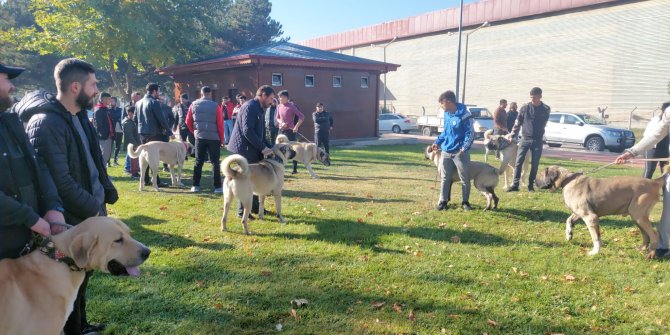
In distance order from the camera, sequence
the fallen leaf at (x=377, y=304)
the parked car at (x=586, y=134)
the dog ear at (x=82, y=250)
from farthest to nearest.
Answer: the parked car at (x=586, y=134), the fallen leaf at (x=377, y=304), the dog ear at (x=82, y=250)

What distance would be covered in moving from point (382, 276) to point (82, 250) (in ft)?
9.67

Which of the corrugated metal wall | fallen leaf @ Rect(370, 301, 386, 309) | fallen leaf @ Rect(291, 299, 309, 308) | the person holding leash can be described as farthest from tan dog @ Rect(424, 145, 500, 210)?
the corrugated metal wall

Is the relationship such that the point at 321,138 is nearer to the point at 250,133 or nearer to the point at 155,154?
the point at 155,154

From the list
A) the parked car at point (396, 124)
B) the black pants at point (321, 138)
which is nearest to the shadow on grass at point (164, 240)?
the black pants at point (321, 138)

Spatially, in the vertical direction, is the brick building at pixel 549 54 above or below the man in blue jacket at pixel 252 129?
above

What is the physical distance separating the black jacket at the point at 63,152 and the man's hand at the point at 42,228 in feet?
1.24

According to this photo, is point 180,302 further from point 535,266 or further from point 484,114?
point 484,114

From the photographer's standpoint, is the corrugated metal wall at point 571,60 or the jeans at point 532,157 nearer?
the jeans at point 532,157

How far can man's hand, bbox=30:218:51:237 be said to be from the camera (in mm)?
2290

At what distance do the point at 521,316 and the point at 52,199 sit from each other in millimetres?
3650

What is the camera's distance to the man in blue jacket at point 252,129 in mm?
6516

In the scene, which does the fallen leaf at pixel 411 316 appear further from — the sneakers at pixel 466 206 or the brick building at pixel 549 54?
the brick building at pixel 549 54

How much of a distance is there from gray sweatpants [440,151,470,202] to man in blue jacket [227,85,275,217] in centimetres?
299

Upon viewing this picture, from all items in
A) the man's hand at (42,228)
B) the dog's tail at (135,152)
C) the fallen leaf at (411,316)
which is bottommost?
the fallen leaf at (411,316)
